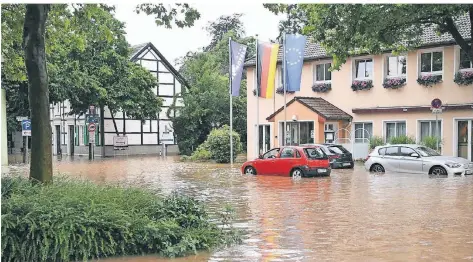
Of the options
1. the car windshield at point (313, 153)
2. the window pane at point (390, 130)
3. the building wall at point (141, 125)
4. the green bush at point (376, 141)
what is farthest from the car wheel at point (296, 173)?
the building wall at point (141, 125)

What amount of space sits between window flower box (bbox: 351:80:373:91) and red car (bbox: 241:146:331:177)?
9876 mm

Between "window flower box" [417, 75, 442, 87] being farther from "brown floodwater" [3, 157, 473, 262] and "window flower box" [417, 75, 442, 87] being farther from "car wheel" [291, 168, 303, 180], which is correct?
"car wheel" [291, 168, 303, 180]

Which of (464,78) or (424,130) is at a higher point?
(464,78)

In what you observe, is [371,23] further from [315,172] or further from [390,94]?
[390,94]

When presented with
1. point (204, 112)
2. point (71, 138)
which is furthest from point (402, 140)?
point (71, 138)

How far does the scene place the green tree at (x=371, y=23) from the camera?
1969cm

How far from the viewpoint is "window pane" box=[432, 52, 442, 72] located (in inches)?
1157

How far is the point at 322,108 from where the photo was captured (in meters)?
32.8

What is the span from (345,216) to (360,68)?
71.9 ft

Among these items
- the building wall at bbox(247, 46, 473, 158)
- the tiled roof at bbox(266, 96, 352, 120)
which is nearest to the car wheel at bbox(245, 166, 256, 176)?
the tiled roof at bbox(266, 96, 352, 120)

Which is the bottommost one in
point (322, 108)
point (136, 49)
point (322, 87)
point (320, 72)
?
point (322, 108)

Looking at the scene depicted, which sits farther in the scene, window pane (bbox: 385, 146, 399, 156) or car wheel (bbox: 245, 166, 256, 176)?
car wheel (bbox: 245, 166, 256, 176)

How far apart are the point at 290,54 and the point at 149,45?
77.4ft

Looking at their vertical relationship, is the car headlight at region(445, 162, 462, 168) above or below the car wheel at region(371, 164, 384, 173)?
above
